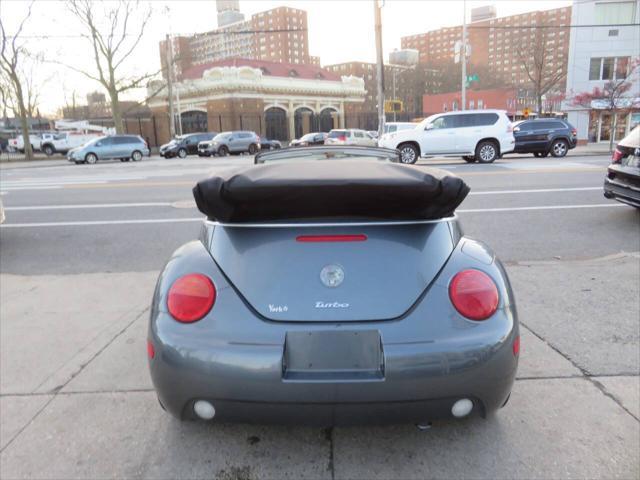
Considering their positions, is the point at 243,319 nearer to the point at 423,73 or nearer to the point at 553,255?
the point at 553,255

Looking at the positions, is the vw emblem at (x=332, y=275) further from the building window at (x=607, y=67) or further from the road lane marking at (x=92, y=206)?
the building window at (x=607, y=67)

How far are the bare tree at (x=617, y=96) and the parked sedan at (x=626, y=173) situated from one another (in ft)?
83.7

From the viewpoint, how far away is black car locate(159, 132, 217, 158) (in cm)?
3322

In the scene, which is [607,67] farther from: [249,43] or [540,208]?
[249,43]

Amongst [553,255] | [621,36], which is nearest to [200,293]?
[553,255]

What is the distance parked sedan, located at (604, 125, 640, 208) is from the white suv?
1081cm

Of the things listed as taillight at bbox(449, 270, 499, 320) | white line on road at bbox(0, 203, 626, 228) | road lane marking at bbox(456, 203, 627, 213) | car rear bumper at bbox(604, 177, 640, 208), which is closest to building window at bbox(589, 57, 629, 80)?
road lane marking at bbox(456, 203, 627, 213)

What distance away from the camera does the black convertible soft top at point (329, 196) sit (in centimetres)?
214

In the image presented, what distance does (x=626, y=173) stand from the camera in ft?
24.3

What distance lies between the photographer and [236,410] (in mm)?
2090

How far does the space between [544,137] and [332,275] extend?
2224 centimetres

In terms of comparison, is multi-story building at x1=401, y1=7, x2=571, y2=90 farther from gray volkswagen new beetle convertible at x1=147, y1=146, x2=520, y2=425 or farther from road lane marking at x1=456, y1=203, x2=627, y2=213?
gray volkswagen new beetle convertible at x1=147, y1=146, x2=520, y2=425

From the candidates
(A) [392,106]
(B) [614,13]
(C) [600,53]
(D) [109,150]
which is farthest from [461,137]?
(B) [614,13]

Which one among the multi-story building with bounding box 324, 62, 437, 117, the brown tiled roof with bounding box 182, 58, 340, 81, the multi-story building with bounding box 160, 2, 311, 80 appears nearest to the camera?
the multi-story building with bounding box 160, 2, 311, 80
